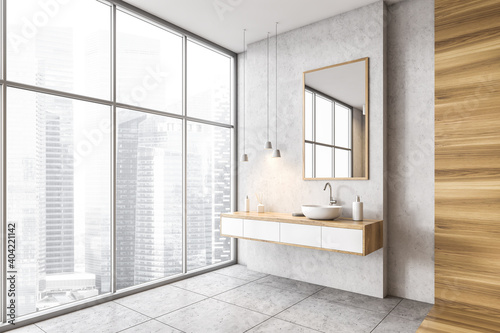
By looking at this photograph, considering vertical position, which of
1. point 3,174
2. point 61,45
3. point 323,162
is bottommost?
point 3,174

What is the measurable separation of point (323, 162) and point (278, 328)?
1.93 metres

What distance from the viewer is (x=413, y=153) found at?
3.45 meters

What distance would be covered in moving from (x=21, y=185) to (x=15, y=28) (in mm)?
1357

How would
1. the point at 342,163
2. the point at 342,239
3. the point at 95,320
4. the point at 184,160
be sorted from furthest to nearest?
the point at 184,160 < the point at 342,163 < the point at 342,239 < the point at 95,320

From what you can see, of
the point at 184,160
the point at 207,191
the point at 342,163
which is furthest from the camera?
the point at 207,191

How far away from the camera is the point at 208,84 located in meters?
4.69

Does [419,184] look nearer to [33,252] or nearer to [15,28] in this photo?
[33,252]

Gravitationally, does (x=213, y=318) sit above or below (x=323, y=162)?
below

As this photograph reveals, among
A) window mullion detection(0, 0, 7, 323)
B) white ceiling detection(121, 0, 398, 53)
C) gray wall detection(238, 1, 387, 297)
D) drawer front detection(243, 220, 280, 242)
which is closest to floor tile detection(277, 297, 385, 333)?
gray wall detection(238, 1, 387, 297)

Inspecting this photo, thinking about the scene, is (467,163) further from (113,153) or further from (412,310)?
(113,153)

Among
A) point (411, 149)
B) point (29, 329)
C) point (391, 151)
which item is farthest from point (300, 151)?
point (29, 329)

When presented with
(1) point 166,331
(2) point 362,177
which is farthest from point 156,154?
(2) point 362,177

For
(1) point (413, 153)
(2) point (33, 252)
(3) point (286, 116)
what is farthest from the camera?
(3) point (286, 116)

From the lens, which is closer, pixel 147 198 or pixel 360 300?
pixel 360 300
